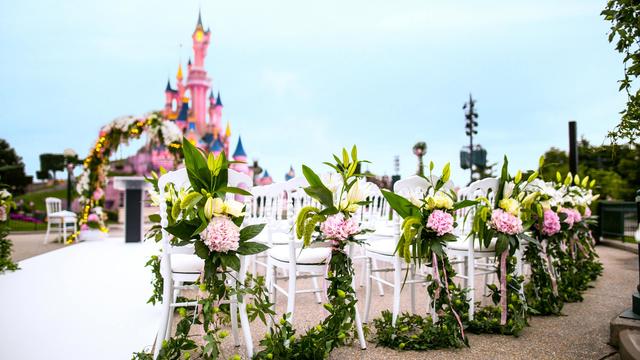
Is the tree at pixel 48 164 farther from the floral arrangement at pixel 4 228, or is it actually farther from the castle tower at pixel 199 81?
the floral arrangement at pixel 4 228

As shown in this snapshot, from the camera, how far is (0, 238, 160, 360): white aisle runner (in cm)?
286

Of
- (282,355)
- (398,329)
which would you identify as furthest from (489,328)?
(282,355)

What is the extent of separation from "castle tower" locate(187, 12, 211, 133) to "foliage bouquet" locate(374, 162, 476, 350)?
30.9 meters

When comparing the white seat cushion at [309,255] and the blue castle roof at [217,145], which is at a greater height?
the blue castle roof at [217,145]

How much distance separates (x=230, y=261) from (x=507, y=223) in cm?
199

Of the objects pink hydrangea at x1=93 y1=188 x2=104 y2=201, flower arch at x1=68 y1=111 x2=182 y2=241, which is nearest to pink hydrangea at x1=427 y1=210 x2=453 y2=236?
flower arch at x1=68 y1=111 x2=182 y2=241

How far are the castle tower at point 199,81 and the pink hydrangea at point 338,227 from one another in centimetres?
3095

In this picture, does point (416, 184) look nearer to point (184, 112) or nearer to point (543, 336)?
point (543, 336)

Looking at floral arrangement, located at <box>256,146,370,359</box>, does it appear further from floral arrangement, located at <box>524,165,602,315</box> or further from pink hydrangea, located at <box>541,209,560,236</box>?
pink hydrangea, located at <box>541,209,560,236</box>

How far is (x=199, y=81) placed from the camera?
3188 cm

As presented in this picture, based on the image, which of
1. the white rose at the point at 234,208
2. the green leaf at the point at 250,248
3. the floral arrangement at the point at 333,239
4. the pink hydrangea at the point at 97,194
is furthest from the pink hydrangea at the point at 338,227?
the pink hydrangea at the point at 97,194

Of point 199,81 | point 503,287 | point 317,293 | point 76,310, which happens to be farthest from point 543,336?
point 199,81

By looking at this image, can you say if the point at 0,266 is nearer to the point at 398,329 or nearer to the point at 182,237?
the point at 182,237

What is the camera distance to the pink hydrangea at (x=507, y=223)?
3047 millimetres
